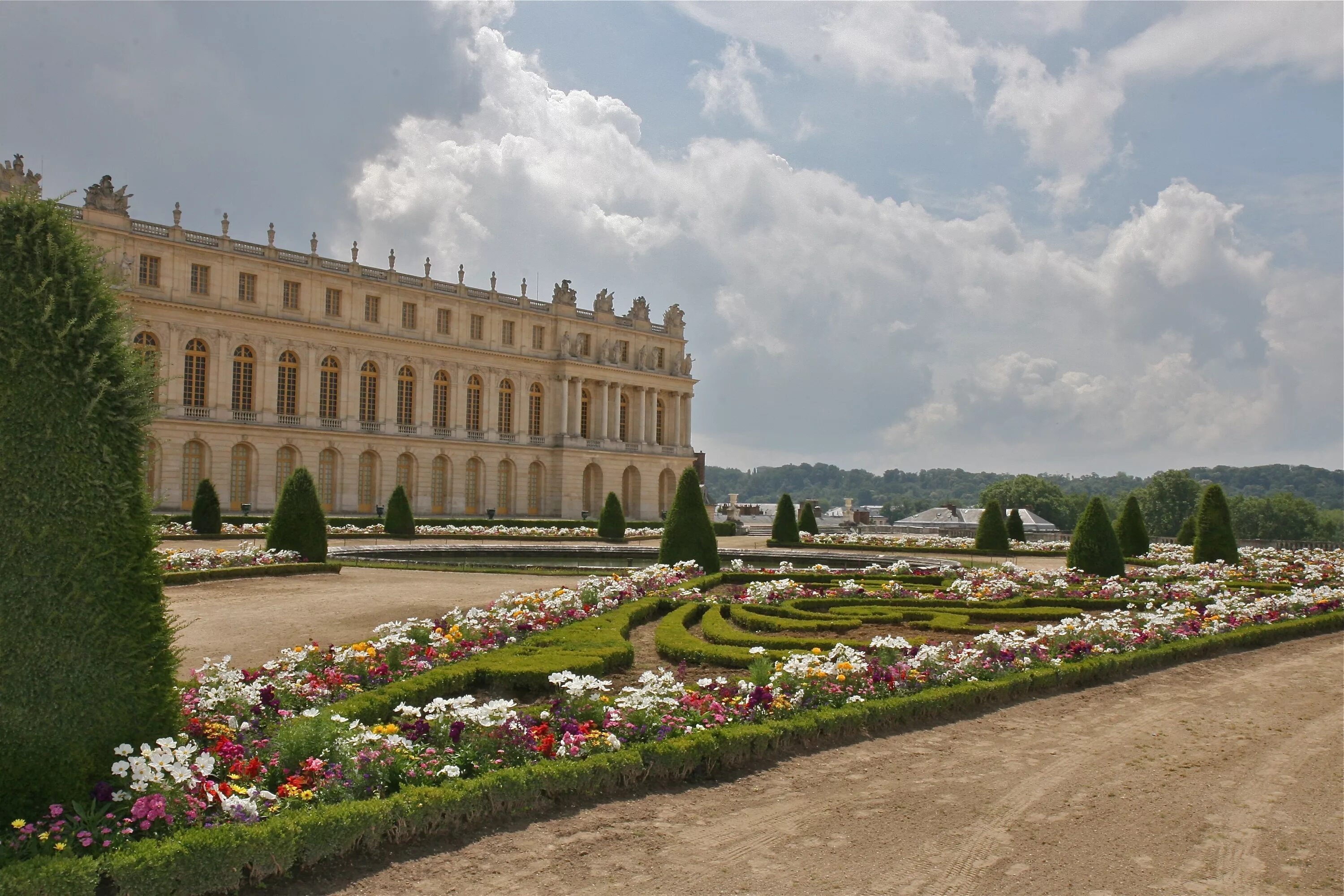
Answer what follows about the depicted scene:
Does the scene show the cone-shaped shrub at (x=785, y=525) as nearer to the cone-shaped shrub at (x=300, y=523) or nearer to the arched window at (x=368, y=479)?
the cone-shaped shrub at (x=300, y=523)

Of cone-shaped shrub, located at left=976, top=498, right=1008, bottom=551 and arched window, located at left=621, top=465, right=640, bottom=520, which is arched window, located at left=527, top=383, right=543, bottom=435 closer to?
arched window, located at left=621, top=465, right=640, bottom=520

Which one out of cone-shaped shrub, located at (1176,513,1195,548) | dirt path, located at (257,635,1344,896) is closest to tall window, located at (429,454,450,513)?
cone-shaped shrub, located at (1176,513,1195,548)

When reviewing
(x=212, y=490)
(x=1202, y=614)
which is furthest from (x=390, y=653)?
(x=212, y=490)

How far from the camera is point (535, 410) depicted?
6072 centimetres

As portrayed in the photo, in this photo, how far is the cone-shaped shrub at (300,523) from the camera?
22.2 metres

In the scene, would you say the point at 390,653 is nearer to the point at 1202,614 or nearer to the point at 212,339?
the point at 1202,614

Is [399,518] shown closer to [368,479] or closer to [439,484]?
[368,479]

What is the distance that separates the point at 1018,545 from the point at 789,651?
2659cm

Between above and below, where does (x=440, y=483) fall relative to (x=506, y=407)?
below

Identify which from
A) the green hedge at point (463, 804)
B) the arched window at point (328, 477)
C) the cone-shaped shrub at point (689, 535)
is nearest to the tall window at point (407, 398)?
the arched window at point (328, 477)

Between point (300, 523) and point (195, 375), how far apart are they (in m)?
28.2

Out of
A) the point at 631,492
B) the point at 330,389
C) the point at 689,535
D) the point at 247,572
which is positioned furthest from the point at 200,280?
the point at 689,535

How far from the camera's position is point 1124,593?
17.1 m

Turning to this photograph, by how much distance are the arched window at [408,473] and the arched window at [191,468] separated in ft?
33.3
